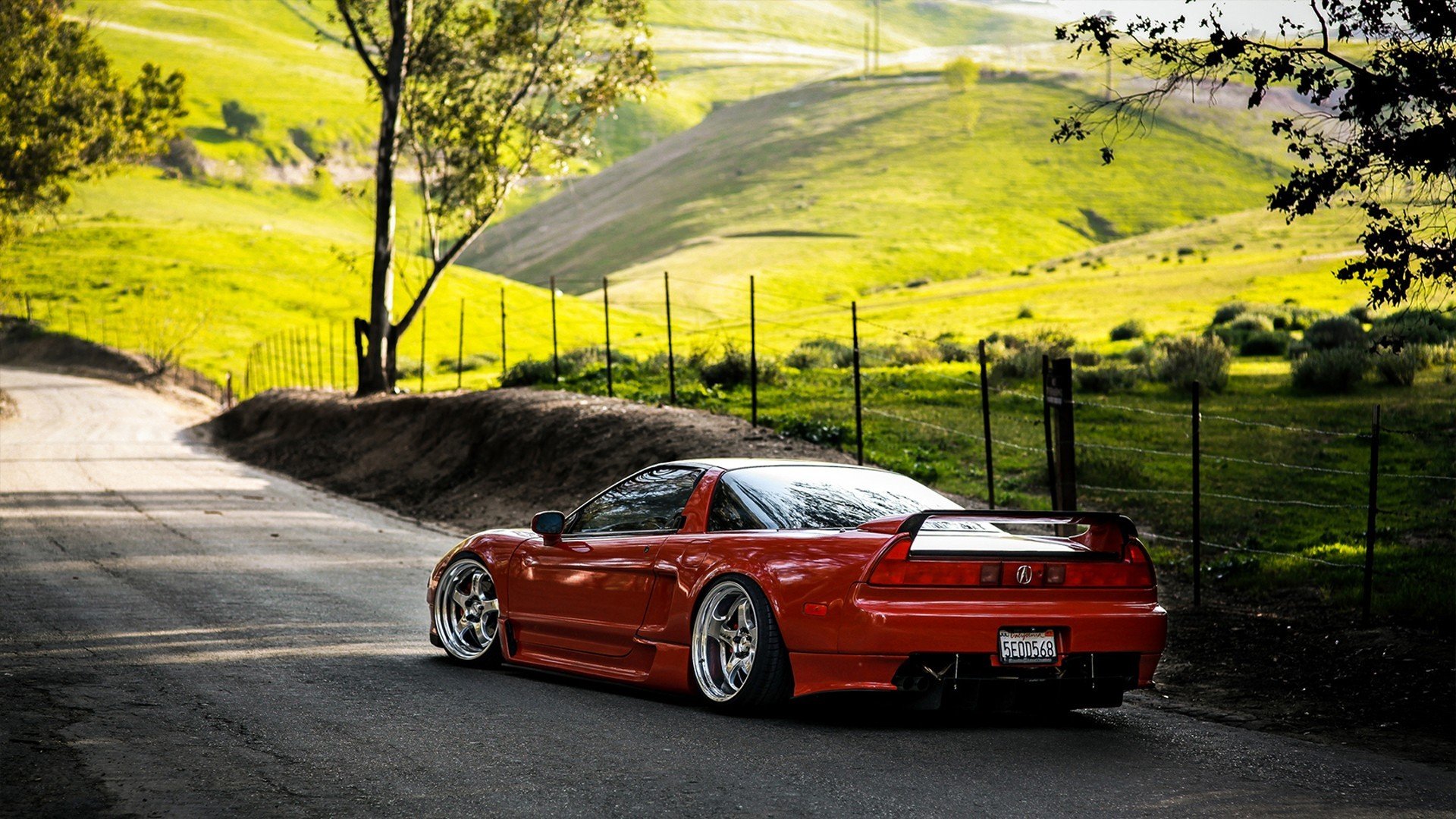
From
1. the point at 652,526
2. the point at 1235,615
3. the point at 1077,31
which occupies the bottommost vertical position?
the point at 1235,615

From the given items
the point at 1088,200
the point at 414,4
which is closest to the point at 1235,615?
the point at 414,4

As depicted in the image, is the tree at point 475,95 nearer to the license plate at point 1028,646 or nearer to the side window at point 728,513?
the side window at point 728,513

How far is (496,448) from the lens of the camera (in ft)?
80.8

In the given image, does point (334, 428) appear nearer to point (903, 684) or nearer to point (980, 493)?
point (980, 493)

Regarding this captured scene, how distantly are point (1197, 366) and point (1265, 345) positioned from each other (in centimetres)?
857

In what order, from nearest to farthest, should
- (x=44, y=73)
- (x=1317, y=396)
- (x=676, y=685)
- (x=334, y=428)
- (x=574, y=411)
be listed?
(x=676, y=685) → (x=574, y=411) → (x=1317, y=396) → (x=334, y=428) → (x=44, y=73)

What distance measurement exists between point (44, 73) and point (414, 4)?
14.3 meters

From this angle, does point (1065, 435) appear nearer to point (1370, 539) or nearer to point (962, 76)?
point (1370, 539)

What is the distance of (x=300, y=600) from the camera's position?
12.3 m

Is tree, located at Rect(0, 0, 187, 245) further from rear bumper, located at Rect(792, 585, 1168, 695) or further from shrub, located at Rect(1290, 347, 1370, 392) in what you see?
rear bumper, located at Rect(792, 585, 1168, 695)

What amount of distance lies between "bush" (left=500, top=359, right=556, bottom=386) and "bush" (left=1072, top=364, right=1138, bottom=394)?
11091 millimetres

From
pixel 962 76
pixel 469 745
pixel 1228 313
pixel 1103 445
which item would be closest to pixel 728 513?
pixel 469 745

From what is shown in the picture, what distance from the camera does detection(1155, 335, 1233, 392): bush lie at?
2836 cm

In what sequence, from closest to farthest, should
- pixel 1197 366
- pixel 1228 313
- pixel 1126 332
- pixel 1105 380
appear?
pixel 1197 366 < pixel 1105 380 < pixel 1126 332 < pixel 1228 313
